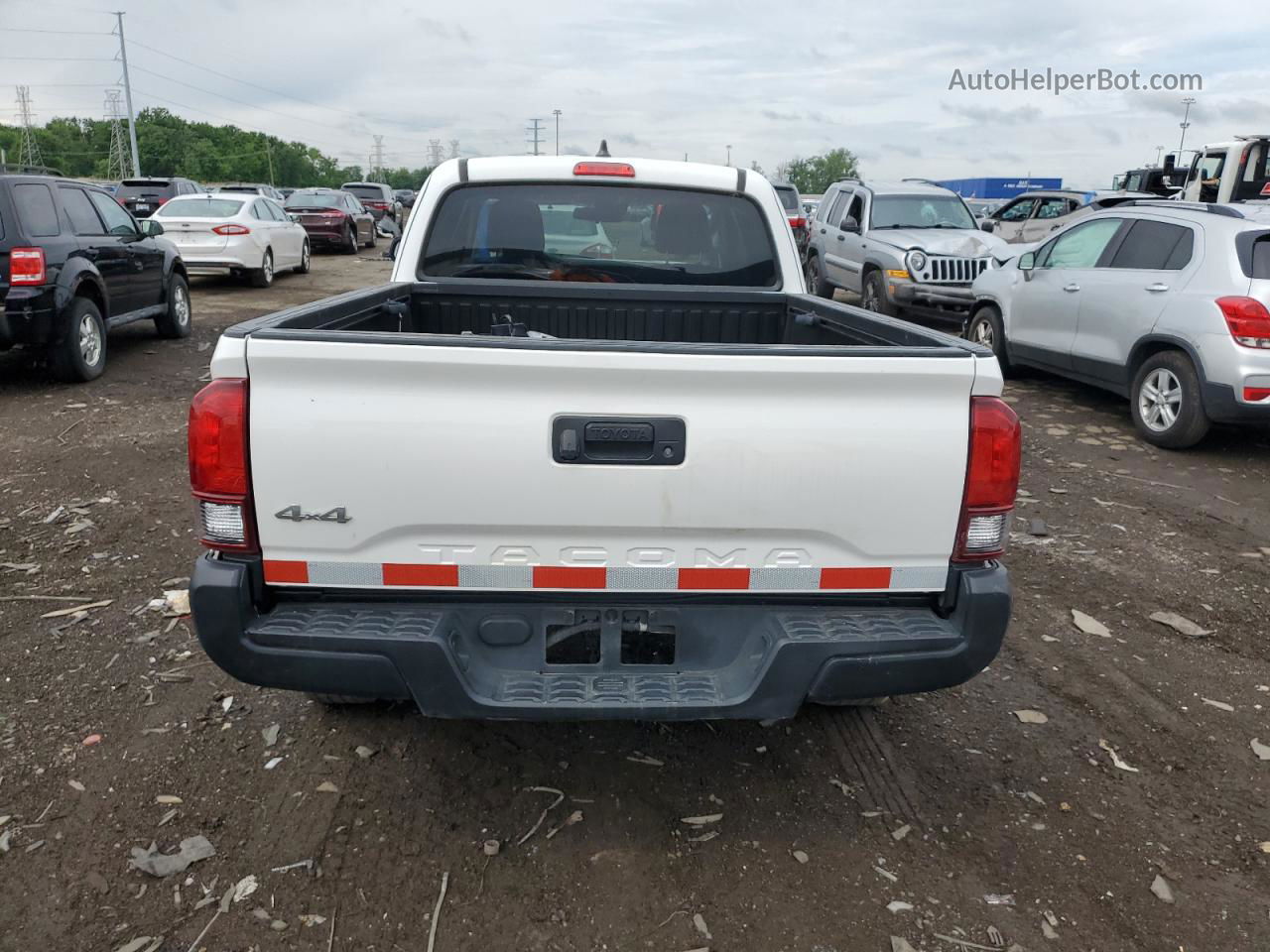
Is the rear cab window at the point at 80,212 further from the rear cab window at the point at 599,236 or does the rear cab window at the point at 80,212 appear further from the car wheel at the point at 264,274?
the car wheel at the point at 264,274

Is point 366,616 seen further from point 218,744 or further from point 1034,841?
point 1034,841

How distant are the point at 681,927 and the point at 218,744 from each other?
5.89 ft

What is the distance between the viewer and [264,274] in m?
16.6

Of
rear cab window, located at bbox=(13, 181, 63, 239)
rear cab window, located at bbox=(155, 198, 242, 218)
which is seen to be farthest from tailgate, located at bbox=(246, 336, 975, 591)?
rear cab window, located at bbox=(155, 198, 242, 218)

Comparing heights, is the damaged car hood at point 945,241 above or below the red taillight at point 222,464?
above

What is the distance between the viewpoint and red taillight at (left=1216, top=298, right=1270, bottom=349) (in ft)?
21.7

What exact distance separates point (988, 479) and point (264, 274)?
53.6 feet

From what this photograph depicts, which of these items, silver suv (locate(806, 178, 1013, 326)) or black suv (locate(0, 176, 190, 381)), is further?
silver suv (locate(806, 178, 1013, 326))

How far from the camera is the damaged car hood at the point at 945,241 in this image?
12469 mm

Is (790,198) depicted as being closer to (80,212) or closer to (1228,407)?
(80,212)

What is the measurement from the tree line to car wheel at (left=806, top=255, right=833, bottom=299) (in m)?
82.4

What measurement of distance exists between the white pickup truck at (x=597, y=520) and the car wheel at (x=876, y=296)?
10.3 m

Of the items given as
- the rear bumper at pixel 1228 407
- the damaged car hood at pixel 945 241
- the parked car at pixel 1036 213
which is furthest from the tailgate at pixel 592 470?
the parked car at pixel 1036 213

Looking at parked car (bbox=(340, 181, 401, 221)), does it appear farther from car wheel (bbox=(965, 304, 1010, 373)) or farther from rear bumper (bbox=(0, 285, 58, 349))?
car wheel (bbox=(965, 304, 1010, 373))
